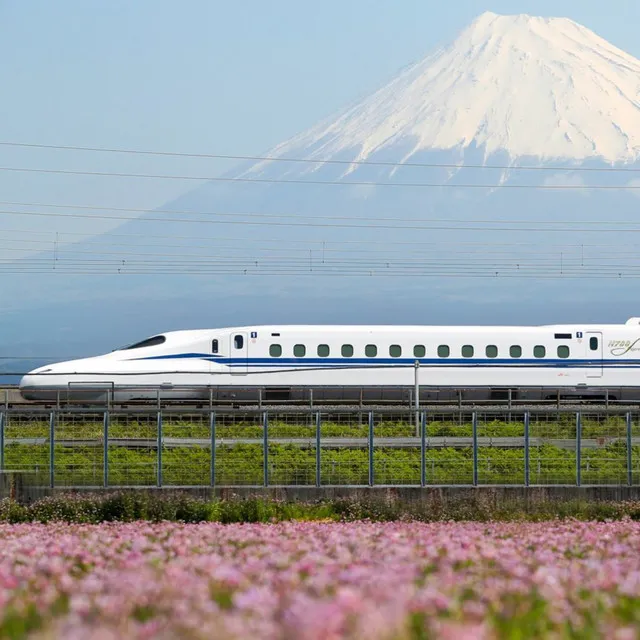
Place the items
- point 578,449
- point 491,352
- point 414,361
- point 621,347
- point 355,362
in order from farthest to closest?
point 621,347 → point 491,352 → point 414,361 → point 355,362 → point 578,449

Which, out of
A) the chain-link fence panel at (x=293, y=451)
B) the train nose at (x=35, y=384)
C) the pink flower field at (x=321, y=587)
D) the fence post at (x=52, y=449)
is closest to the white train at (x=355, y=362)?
the train nose at (x=35, y=384)

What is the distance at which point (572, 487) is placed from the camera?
938 inches

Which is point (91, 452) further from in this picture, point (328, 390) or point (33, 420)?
point (328, 390)

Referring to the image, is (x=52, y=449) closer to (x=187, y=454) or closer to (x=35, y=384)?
(x=187, y=454)

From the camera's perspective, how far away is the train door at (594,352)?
51719 mm

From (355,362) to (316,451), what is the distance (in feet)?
87.6

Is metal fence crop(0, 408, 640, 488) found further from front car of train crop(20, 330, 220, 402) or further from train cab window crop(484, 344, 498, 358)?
train cab window crop(484, 344, 498, 358)

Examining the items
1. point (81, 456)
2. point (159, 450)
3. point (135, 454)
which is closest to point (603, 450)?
point (159, 450)

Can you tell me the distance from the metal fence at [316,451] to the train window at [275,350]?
2323cm

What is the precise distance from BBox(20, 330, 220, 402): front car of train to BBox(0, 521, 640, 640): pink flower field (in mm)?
36282

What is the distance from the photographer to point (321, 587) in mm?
7680

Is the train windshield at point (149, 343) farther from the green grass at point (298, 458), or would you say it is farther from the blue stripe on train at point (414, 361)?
the green grass at point (298, 458)

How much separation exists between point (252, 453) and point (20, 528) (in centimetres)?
877

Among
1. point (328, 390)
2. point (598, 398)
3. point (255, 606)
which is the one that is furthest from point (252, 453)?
point (598, 398)
